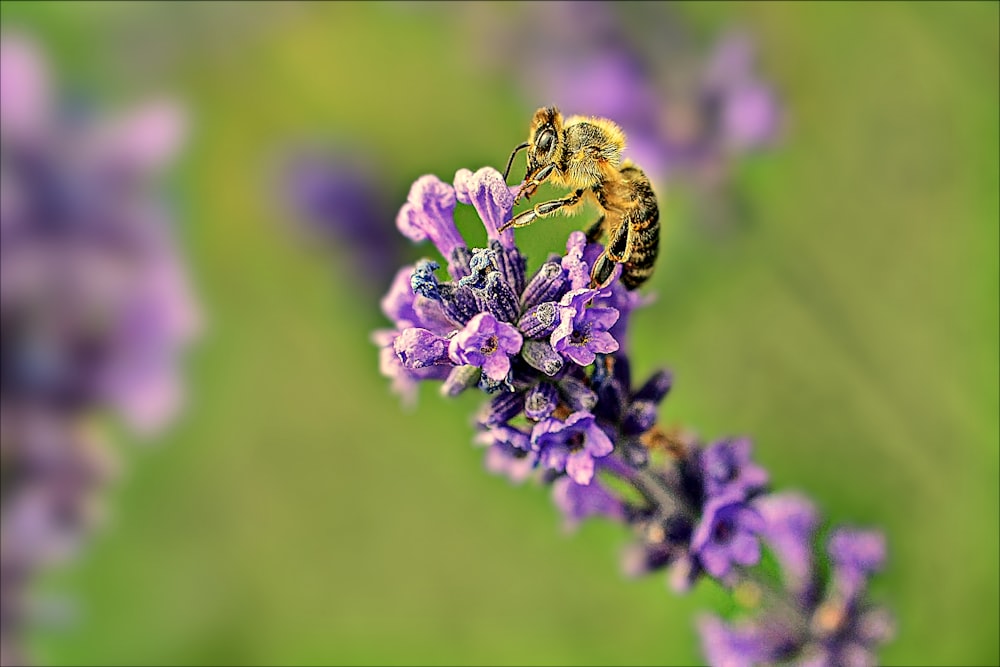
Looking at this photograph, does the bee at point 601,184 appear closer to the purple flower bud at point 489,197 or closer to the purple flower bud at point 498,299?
the purple flower bud at point 489,197

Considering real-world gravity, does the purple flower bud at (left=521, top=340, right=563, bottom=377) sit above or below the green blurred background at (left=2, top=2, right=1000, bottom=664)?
below

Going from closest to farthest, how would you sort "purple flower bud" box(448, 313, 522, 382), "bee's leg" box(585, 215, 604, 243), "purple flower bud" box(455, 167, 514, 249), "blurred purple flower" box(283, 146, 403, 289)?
"purple flower bud" box(448, 313, 522, 382) → "purple flower bud" box(455, 167, 514, 249) → "bee's leg" box(585, 215, 604, 243) → "blurred purple flower" box(283, 146, 403, 289)

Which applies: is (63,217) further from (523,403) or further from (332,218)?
(523,403)

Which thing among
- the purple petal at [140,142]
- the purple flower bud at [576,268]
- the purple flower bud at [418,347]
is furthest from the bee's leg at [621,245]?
the purple petal at [140,142]

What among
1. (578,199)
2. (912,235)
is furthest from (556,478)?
(912,235)

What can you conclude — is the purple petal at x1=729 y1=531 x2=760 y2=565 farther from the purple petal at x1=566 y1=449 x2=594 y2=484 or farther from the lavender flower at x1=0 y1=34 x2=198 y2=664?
the lavender flower at x1=0 y1=34 x2=198 y2=664

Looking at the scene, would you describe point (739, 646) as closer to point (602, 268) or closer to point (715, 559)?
point (715, 559)

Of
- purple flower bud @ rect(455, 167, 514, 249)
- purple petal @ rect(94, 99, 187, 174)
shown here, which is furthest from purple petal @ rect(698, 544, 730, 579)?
purple petal @ rect(94, 99, 187, 174)
